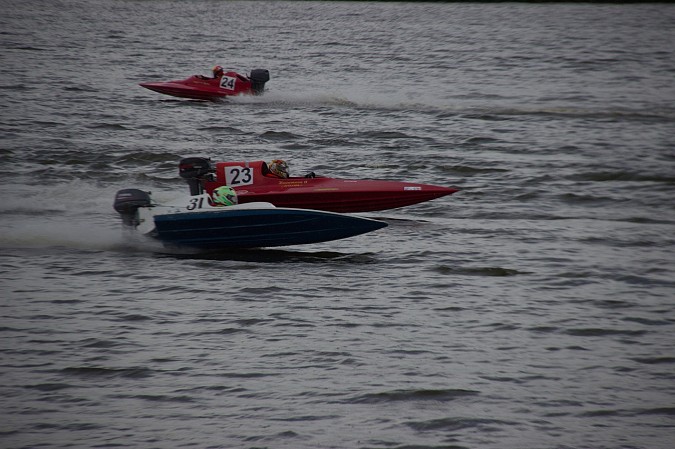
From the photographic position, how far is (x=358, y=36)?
184 ft

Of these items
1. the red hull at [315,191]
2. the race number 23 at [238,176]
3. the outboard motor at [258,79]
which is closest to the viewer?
the race number 23 at [238,176]

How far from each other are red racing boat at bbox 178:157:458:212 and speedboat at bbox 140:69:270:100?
13.0m

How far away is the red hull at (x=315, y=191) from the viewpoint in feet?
52.6

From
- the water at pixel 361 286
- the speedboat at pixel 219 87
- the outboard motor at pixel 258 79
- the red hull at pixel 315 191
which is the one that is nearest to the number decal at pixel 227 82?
the speedboat at pixel 219 87

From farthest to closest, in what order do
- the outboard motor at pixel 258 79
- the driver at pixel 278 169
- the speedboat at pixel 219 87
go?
the speedboat at pixel 219 87 < the outboard motor at pixel 258 79 < the driver at pixel 278 169

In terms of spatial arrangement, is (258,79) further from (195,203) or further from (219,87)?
(195,203)

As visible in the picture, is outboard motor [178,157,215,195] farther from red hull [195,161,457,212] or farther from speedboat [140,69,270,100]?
speedboat [140,69,270,100]

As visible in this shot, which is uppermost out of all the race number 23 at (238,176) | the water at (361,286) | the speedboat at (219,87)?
the speedboat at (219,87)

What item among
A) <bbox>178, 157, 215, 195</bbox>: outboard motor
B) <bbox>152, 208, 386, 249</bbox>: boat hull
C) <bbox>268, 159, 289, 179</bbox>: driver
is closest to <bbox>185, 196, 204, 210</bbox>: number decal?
<bbox>152, 208, 386, 249</bbox>: boat hull

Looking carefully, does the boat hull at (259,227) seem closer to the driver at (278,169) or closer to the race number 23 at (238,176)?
the race number 23 at (238,176)

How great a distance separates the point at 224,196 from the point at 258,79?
15.2 metres

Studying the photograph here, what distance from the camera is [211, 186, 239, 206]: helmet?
14.6m

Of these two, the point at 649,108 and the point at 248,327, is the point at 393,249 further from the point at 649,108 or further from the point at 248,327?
the point at 649,108

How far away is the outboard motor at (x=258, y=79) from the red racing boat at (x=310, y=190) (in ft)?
41.8
